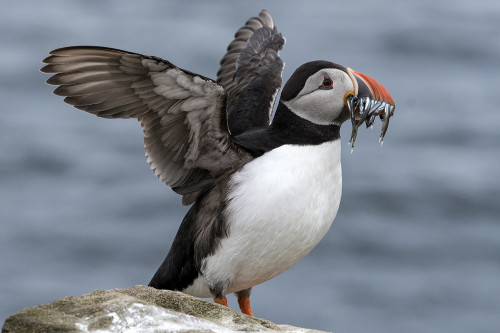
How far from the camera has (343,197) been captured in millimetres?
19266

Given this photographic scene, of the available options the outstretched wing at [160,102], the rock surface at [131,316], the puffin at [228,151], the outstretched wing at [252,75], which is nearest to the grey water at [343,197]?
the outstretched wing at [252,75]

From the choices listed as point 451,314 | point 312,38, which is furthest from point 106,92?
point 312,38

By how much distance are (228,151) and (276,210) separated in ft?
2.20

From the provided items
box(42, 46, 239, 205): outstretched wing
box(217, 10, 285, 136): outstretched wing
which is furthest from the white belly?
box(217, 10, 285, 136): outstretched wing

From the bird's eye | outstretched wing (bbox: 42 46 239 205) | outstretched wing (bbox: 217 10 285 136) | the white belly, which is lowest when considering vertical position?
the white belly

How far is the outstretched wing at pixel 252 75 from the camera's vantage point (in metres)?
9.80

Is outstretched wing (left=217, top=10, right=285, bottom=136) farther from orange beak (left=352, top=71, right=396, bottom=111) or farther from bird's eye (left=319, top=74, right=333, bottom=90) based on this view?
orange beak (left=352, top=71, right=396, bottom=111)

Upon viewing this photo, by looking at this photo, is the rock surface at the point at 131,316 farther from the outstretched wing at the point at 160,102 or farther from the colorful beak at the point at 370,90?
the colorful beak at the point at 370,90

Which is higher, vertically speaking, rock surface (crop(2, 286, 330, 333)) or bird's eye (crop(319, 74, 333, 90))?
bird's eye (crop(319, 74, 333, 90))

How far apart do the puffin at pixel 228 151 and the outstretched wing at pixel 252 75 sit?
1.17 metres

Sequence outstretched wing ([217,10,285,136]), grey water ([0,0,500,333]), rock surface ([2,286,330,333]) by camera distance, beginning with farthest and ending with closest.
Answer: grey water ([0,0,500,333])
outstretched wing ([217,10,285,136])
rock surface ([2,286,330,333])

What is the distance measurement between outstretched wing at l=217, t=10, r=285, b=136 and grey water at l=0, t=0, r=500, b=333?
564 cm

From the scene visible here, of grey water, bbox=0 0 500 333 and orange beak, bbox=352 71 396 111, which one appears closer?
orange beak, bbox=352 71 396 111

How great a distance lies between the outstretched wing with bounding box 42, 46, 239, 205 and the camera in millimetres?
7777
